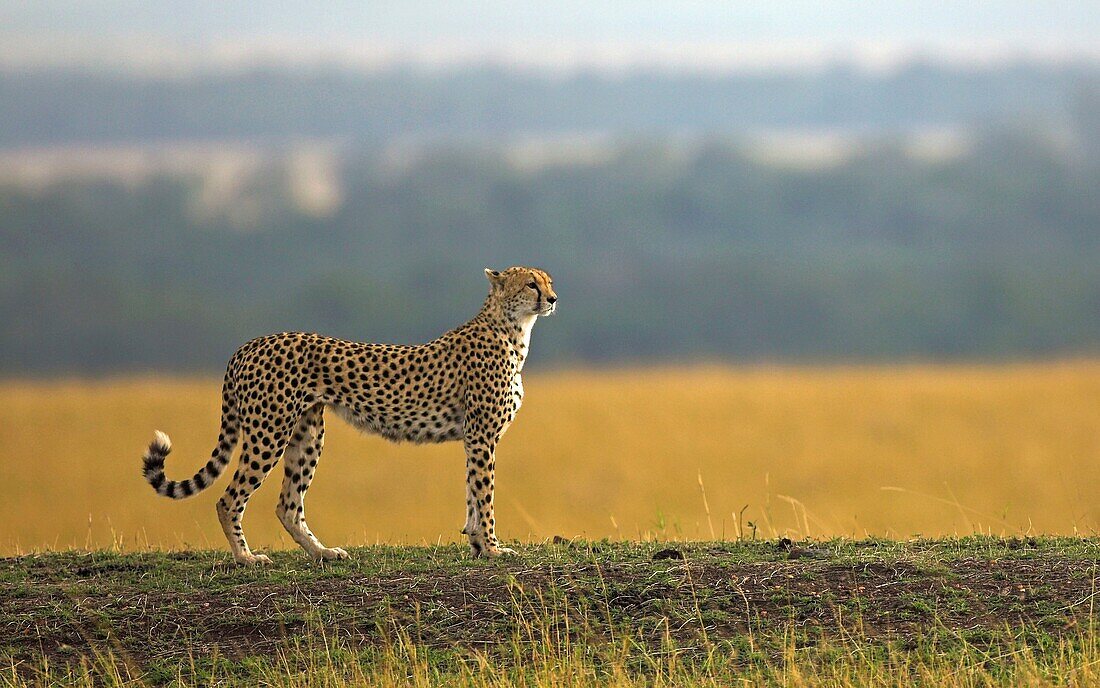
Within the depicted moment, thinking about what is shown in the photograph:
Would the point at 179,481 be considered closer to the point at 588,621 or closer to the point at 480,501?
the point at 480,501

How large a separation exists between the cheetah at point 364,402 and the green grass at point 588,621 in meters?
0.51

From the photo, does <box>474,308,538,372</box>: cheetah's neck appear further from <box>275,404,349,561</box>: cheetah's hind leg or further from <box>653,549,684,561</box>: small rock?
<box>653,549,684,561</box>: small rock

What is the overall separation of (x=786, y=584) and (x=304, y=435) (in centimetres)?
303

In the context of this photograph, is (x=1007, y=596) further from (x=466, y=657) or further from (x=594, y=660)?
(x=466, y=657)

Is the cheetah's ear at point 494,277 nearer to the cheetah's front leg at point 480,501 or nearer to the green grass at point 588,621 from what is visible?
the cheetah's front leg at point 480,501

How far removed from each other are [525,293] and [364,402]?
1126 millimetres

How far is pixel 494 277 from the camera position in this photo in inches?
338

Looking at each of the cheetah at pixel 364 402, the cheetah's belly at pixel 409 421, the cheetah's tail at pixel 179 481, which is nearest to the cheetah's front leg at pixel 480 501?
the cheetah at pixel 364 402

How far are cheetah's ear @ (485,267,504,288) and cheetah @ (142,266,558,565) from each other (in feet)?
0.04

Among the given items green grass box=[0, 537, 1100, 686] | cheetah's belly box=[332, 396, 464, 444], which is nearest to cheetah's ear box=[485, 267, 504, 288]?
cheetah's belly box=[332, 396, 464, 444]

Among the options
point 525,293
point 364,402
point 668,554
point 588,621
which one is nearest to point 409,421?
point 364,402

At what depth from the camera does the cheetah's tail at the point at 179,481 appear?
8.14m

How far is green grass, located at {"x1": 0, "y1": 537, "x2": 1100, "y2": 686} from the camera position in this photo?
6.19 metres

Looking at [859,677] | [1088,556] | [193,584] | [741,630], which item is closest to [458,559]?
[193,584]
